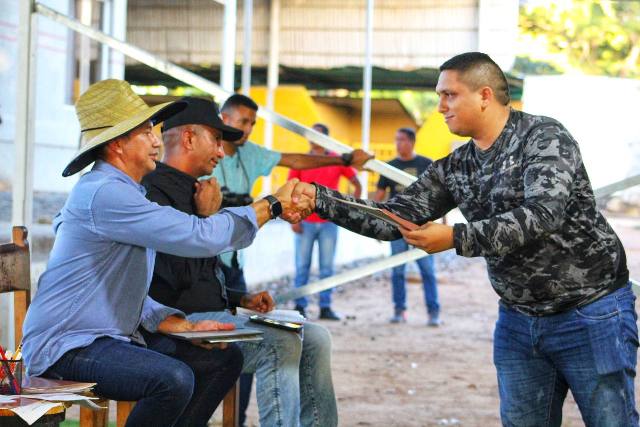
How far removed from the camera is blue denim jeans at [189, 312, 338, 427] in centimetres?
455

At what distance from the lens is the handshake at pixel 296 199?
4477mm

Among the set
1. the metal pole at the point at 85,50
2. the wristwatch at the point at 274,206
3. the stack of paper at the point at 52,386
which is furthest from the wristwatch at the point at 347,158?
the metal pole at the point at 85,50

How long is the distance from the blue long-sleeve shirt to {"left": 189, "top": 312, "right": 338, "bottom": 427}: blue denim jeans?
74cm

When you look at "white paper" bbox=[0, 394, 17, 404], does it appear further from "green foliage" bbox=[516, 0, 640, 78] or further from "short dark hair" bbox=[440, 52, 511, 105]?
"green foliage" bbox=[516, 0, 640, 78]

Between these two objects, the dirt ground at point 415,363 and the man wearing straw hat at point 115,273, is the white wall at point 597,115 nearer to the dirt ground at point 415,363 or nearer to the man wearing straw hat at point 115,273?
the dirt ground at point 415,363

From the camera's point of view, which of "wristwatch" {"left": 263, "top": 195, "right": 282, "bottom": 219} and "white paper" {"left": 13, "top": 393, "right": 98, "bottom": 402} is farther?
"wristwatch" {"left": 263, "top": 195, "right": 282, "bottom": 219}

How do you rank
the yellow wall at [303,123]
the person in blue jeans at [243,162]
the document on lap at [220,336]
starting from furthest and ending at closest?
the yellow wall at [303,123] → the person in blue jeans at [243,162] → the document on lap at [220,336]

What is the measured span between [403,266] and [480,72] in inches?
299

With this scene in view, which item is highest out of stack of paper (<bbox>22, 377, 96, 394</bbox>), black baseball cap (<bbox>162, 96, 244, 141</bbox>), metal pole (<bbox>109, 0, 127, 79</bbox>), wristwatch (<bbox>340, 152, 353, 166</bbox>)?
metal pole (<bbox>109, 0, 127, 79</bbox>)

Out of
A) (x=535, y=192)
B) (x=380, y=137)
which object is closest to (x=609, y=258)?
(x=535, y=192)

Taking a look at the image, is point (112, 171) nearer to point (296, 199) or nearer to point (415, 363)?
point (296, 199)

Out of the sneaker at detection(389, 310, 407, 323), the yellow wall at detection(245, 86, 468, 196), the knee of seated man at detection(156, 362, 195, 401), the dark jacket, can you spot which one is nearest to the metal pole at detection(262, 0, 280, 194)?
the yellow wall at detection(245, 86, 468, 196)

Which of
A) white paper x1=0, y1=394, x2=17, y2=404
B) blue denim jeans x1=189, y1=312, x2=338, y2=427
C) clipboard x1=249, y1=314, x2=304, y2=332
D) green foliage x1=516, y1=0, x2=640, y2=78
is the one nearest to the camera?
white paper x1=0, y1=394, x2=17, y2=404

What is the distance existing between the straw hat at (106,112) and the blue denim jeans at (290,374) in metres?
0.95
